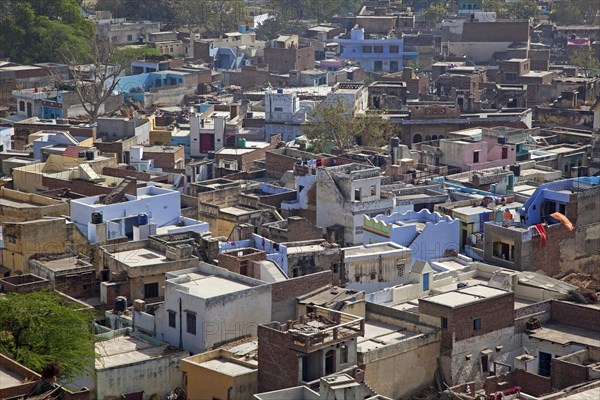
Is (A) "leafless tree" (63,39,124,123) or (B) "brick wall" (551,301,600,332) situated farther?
(A) "leafless tree" (63,39,124,123)

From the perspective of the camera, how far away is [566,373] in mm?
39344

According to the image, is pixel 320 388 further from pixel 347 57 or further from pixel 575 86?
pixel 347 57

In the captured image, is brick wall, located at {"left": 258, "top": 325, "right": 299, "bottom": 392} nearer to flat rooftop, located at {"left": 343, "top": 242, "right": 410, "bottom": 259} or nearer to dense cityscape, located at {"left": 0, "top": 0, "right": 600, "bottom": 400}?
dense cityscape, located at {"left": 0, "top": 0, "right": 600, "bottom": 400}

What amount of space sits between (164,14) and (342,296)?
2901 inches

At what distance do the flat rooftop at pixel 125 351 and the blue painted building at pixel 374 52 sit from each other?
60.0m

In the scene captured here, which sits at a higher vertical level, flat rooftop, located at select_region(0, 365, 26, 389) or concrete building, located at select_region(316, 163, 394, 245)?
concrete building, located at select_region(316, 163, 394, 245)

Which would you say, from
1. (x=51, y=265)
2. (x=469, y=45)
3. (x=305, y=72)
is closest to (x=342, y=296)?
(x=51, y=265)

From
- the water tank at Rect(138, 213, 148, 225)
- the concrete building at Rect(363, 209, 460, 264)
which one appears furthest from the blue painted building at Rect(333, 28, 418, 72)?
the water tank at Rect(138, 213, 148, 225)

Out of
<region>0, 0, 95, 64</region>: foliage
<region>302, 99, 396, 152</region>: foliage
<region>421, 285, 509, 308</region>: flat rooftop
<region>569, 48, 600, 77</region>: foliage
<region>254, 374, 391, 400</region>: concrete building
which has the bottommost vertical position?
<region>254, 374, 391, 400</region>: concrete building

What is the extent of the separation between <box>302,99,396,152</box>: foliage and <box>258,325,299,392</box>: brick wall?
1092 inches

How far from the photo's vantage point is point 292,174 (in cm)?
5731

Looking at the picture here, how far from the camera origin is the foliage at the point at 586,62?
93.6m

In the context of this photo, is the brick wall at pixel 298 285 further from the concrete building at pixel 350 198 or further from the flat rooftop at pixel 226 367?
the concrete building at pixel 350 198

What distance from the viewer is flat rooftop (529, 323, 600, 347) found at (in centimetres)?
4172
